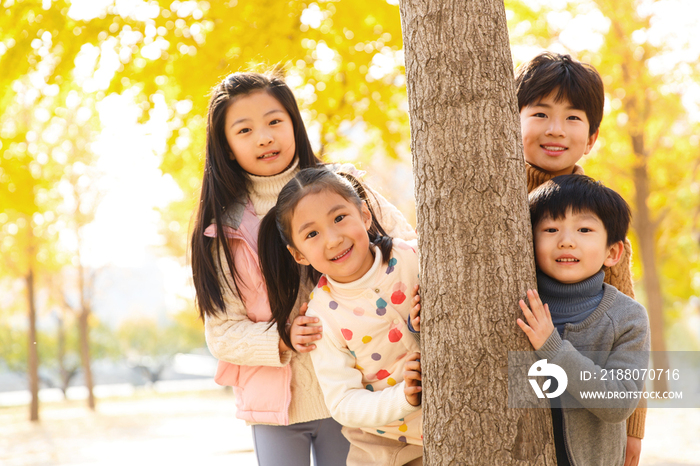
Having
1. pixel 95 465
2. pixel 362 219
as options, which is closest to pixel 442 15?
pixel 362 219

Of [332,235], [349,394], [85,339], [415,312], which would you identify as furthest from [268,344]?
[85,339]

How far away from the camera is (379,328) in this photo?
202 centimetres

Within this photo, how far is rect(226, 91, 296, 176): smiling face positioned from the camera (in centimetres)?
233

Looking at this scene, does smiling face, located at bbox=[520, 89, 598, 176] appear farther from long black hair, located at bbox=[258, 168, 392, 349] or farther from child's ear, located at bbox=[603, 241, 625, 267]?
long black hair, located at bbox=[258, 168, 392, 349]

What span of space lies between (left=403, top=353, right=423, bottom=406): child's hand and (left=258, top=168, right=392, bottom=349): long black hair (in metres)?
0.40

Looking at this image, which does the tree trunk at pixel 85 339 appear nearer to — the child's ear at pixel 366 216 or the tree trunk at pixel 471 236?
the child's ear at pixel 366 216

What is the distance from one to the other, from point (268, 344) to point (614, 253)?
1.24 meters

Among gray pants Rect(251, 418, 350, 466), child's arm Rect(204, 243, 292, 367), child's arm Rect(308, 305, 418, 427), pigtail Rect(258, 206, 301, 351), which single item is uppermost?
pigtail Rect(258, 206, 301, 351)

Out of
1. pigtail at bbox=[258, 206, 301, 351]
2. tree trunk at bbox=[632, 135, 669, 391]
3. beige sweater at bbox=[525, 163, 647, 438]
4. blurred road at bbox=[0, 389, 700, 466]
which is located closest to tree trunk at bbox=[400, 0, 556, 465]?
beige sweater at bbox=[525, 163, 647, 438]

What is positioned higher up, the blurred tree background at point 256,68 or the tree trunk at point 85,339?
the blurred tree background at point 256,68

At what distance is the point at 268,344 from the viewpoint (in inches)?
85.4

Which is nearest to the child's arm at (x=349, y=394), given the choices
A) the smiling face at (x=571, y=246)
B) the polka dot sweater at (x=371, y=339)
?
the polka dot sweater at (x=371, y=339)

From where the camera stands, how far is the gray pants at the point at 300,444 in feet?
7.54

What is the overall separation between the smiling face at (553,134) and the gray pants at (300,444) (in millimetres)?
1322
